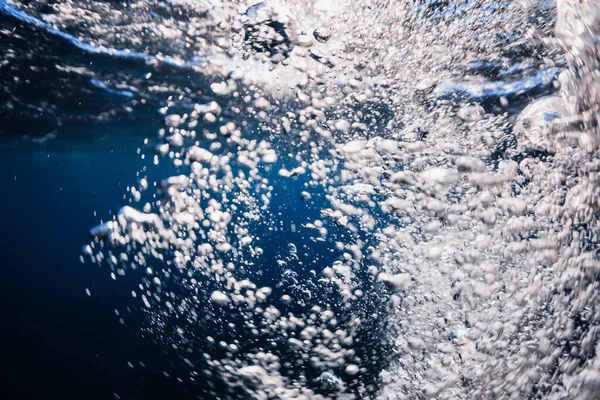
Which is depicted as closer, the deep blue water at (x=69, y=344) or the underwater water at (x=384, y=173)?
the underwater water at (x=384, y=173)

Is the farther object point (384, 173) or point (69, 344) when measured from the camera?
point (69, 344)

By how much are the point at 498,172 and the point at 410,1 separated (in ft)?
10.3

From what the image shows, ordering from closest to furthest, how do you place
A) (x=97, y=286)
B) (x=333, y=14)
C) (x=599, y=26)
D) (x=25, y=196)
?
(x=599, y=26) < (x=333, y=14) < (x=97, y=286) < (x=25, y=196)

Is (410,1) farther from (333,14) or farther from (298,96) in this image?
(298,96)

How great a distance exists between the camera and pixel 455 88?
577cm

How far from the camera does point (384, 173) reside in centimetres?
707

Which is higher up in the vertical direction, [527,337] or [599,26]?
[599,26]

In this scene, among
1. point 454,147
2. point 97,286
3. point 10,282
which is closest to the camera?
point 454,147

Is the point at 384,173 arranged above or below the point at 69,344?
above

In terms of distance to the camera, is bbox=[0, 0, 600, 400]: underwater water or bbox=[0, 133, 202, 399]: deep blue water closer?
bbox=[0, 0, 600, 400]: underwater water

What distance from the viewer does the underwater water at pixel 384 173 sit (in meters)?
4.27

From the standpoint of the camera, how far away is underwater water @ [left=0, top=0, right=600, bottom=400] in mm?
4266

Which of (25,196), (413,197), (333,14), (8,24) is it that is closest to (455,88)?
(413,197)

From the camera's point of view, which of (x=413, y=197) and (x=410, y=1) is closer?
(x=410, y=1)
